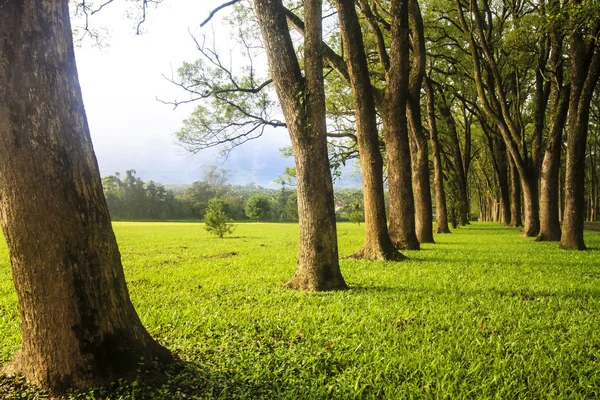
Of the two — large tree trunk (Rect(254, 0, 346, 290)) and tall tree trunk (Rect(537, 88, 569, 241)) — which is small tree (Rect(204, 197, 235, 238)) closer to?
tall tree trunk (Rect(537, 88, 569, 241))

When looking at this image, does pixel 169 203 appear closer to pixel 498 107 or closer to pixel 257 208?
pixel 257 208

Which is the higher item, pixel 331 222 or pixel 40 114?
pixel 40 114

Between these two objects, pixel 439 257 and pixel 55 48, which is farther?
pixel 439 257

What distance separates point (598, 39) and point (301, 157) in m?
9.70

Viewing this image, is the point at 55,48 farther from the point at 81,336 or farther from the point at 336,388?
the point at 336,388

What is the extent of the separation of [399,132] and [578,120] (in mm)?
5274

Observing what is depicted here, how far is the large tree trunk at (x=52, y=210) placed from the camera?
261cm

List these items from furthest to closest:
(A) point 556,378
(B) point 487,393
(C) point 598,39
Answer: (C) point 598,39, (A) point 556,378, (B) point 487,393

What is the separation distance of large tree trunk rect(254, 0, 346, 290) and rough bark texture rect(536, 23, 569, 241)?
11460mm

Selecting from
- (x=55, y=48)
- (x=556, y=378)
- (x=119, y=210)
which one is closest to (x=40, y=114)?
(x=55, y=48)

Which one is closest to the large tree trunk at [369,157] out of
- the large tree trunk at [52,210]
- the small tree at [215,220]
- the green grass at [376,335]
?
the green grass at [376,335]

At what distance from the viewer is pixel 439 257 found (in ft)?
33.8

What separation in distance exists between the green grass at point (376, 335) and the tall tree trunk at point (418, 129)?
277 inches

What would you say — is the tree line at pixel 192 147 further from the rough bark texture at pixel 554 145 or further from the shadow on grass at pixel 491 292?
the shadow on grass at pixel 491 292
